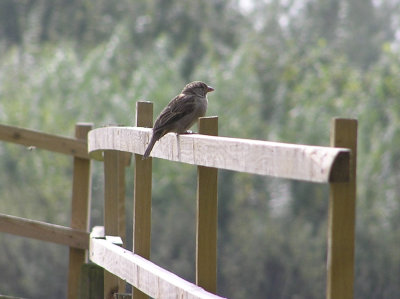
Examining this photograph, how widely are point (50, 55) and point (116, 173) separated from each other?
1644 inches

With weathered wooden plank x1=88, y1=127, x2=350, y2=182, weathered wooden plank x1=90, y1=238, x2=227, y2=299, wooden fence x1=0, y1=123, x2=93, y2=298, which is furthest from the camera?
wooden fence x1=0, y1=123, x2=93, y2=298

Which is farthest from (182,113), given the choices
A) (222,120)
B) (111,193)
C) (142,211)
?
(222,120)

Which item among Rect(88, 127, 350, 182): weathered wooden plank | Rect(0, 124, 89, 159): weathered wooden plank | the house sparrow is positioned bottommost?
Rect(0, 124, 89, 159): weathered wooden plank

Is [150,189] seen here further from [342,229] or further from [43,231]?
[342,229]

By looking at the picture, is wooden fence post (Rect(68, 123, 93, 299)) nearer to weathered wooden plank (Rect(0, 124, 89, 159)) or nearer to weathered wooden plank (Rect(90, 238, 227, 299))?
weathered wooden plank (Rect(0, 124, 89, 159))

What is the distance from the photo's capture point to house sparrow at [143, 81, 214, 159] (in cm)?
538

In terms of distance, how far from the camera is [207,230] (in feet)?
13.8

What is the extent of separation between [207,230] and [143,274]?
1.69 ft

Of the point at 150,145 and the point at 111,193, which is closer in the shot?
the point at 150,145

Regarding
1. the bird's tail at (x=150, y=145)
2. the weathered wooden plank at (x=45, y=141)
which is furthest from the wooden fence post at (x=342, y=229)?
the weathered wooden plank at (x=45, y=141)

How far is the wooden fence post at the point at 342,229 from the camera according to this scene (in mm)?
3141

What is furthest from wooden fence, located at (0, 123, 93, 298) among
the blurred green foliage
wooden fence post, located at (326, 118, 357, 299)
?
the blurred green foliage

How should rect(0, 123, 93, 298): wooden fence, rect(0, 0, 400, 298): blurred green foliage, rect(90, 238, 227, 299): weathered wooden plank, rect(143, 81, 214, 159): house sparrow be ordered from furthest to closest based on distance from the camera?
rect(0, 0, 400, 298): blurred green foliage < rect(0, 123, 93, 298): wooden fence < rect(143, 81, 214, 159): house sparrow < rect(90, 238, 227, 299): weathered wooden plank

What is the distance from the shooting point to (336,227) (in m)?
3.15
